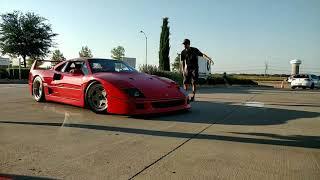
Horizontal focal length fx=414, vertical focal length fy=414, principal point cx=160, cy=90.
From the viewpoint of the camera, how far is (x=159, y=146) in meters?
4.66

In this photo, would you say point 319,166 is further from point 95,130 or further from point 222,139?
point 95,130

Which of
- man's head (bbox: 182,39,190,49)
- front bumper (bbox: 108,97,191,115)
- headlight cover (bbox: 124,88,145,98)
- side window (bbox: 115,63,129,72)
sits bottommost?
front bumper (bbox: 108,97,191,115)

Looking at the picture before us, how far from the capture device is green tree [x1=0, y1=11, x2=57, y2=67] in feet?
162

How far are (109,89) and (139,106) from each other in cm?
66

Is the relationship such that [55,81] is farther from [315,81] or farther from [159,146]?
[315,81]

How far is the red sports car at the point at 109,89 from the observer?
7070 mm

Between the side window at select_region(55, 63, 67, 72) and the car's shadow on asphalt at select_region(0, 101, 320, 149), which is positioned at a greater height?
the side window at select_region(55, 63, 67, 72)

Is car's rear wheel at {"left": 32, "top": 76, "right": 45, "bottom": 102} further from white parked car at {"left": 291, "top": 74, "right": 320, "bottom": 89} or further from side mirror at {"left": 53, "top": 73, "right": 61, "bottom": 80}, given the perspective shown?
white parked car at {"left": 291, "top": 74, "right": 320, "bottom": 89}

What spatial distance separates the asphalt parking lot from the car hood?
44 centimetres

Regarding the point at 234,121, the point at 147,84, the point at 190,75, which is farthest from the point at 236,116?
the point at 190,75

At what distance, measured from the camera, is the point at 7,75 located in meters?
37.4

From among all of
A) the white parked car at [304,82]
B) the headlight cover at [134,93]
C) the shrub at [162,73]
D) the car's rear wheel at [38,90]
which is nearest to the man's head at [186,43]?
the headlight cover at [134,93]

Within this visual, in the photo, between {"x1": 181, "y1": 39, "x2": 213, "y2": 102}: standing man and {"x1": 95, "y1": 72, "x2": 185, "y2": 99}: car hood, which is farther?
{"x1": 181, "y1": 39, "x2": 213, "y2": 102}: standing man

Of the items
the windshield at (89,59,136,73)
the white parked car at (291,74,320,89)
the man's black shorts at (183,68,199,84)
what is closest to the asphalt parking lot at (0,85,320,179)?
the windshield at (89,59,136,73)
